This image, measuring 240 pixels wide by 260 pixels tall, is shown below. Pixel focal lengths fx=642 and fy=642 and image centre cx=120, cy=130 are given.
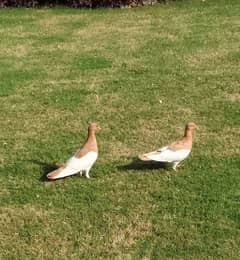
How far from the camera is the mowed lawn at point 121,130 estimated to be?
550cm

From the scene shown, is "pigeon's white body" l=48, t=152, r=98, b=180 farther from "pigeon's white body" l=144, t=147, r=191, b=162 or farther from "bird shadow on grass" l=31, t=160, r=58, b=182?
"pigeon's white body" l=144, t=147, r=191, b=162

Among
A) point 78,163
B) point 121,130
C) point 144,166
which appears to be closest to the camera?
point 78,163

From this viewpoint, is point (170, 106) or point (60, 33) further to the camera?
point (60, 33)

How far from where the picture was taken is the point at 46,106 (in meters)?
8.23

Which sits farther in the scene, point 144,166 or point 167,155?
point 144,166

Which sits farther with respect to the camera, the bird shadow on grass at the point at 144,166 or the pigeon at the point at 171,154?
the bird shadow on grass at the point at 144,166

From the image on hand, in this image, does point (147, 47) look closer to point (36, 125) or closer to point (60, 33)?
point (60, 33)

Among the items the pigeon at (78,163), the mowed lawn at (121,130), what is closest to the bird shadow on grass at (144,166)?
the mowed lawn at (121,130)

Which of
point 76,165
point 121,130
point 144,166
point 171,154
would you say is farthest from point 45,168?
point 171,154

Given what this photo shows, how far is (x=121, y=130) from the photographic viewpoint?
742 centimetres

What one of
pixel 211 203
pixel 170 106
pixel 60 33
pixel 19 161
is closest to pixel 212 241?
pixel 211 203

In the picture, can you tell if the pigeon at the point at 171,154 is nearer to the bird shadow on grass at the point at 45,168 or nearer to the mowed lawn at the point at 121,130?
the mowed lawn at the point at 121,130

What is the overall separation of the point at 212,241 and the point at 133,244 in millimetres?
661

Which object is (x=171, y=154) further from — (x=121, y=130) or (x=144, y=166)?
(x=121, y=130)
